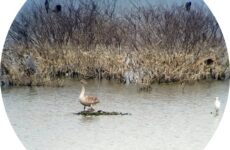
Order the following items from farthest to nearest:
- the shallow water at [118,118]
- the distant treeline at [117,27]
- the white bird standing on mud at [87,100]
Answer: the distant treeline at [117,27] < the white bird standing on mud at [87,100] < the shallow water at [118,118]

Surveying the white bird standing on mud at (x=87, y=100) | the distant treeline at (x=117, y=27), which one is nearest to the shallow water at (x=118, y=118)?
the white bird standing on mud at (x=87, y=100)

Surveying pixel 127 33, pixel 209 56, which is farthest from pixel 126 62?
pixel 209 56

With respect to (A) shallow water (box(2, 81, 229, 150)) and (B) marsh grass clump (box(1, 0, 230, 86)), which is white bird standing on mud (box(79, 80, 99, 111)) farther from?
(B) marsh grass clump (box(1, 0, 230, 86))

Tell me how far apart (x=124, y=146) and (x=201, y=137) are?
832 mm

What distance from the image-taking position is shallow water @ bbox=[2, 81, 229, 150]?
855 centimetres

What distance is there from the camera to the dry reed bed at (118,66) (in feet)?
30.4

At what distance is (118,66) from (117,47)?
216 mm

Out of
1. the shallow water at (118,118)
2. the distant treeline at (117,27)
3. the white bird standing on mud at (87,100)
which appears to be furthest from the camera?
the distant treeline at (117,27)

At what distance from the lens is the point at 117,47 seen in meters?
9.34

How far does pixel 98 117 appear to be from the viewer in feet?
29.2

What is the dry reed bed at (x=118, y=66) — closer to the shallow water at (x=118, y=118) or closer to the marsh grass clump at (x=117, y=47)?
the marsh grass clump at (x=117, y=47)

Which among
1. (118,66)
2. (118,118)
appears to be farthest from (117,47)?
(118,118)

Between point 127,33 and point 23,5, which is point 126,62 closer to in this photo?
point 127,33

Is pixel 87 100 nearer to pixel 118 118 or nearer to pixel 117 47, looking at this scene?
pixel 118 118
